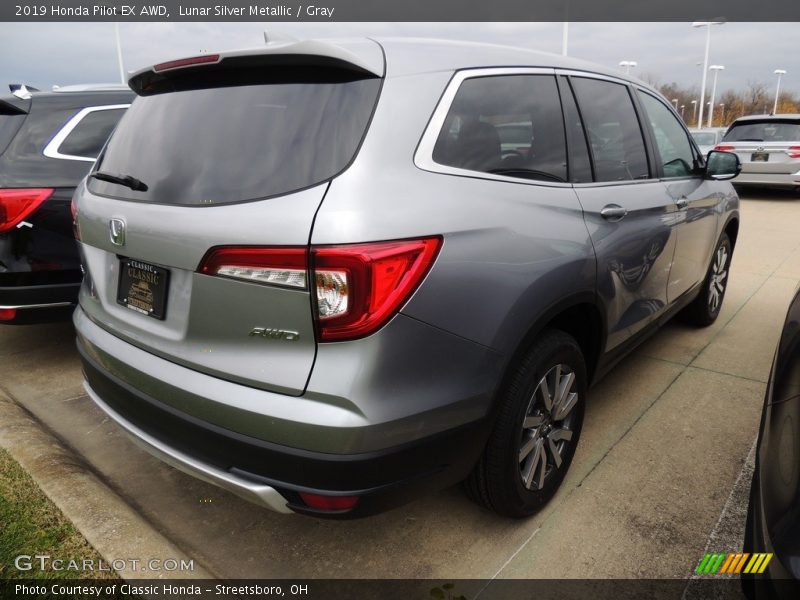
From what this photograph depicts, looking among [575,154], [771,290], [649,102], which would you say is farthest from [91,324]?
[771,290]

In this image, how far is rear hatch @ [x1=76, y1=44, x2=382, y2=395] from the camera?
62.9 inches

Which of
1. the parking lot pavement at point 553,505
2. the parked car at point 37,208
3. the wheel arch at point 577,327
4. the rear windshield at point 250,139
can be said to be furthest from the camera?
the parked car at point 37,208

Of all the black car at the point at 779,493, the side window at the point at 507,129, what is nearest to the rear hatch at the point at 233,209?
the side window at the point at 507,129

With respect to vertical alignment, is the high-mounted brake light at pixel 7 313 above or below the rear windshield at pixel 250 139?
below

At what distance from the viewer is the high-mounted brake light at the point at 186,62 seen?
1922 millimetres

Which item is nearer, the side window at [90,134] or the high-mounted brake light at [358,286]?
the high-mounted brake light at [358,286]

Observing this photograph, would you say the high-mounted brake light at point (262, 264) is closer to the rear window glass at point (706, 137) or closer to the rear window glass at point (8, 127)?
the rear window glass at point (8, 127)

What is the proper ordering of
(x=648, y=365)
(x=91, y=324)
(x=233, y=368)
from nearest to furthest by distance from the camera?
(x=233, y=368) < (x=91, y=324) < (x=648, y=365)

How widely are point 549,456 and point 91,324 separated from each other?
75.7 inches

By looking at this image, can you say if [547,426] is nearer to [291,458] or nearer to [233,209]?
[291,458]

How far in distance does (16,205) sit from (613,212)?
332 cm

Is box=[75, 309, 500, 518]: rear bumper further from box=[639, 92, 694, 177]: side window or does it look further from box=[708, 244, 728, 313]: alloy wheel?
box=[708, 244, 728, 313]: alloy wheel

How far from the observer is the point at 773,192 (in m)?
13.6

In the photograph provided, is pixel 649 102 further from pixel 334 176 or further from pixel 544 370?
pixel 334 176
